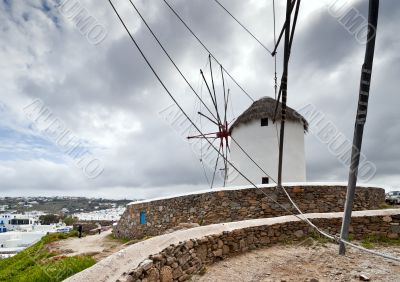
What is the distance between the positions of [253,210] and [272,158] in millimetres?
5294

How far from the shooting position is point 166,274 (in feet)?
16.1

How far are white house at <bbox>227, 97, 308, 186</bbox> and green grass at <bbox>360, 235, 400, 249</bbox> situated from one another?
6.59 meters

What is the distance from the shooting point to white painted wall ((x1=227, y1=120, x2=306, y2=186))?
14781 mm

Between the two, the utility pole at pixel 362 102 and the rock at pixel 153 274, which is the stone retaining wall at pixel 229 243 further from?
the utility pole at pixel 362 102

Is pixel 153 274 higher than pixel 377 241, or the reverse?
pixel 377 241

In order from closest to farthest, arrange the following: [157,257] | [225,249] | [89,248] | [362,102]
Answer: [157,257] < [362,102] < [225,249] < [89,248]

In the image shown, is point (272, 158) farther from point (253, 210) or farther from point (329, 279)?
point (329, 279)

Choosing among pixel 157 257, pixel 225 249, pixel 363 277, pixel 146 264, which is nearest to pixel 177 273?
pixel 157 257

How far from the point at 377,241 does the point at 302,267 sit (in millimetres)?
3337

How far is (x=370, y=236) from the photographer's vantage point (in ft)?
26.6

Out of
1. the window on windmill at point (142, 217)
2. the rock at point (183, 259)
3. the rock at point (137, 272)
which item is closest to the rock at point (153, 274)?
the rock at point (137, 272)

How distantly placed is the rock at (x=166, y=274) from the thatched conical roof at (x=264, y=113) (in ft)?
38.1

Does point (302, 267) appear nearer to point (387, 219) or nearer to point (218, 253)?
point (218, 253)

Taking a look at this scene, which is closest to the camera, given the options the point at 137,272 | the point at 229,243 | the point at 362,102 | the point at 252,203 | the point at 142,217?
the point at 137,272
